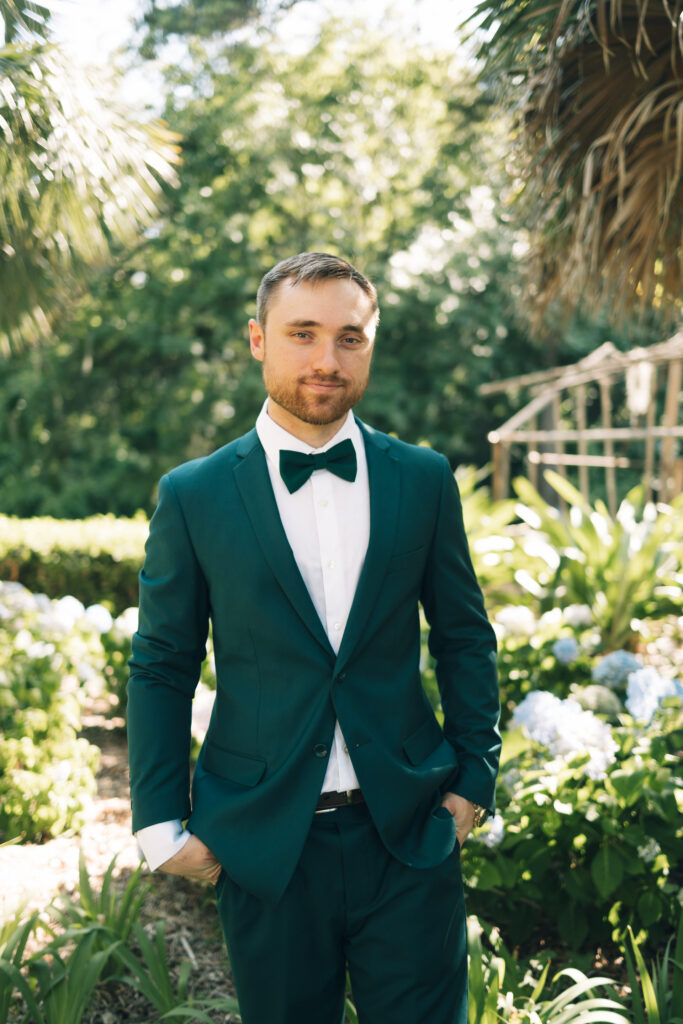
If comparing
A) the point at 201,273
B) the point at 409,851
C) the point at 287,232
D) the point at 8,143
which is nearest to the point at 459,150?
the point at 287,232

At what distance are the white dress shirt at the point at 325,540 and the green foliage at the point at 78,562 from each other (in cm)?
550

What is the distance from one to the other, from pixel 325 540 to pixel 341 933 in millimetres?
739

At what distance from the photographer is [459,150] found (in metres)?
14.3

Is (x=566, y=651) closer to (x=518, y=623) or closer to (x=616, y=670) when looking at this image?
(x=616, y=670)

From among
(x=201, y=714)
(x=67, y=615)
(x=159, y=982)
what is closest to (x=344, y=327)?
(x=159, y=982)

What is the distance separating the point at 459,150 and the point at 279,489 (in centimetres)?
1398

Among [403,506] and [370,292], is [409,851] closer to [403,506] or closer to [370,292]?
[403,506]

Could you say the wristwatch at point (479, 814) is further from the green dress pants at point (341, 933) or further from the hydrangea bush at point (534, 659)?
the hydrangea bush at point (534, 659)

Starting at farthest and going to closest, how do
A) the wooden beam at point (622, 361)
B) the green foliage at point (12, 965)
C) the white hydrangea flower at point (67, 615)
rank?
1. the wooden beam at point (622, 361)
2. the white hydrangea flower at point (67, 615)
3. the green foliage at point (12, 965)

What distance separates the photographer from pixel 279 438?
1.79 m

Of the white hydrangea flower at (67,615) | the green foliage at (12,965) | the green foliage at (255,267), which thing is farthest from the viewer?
the green foliage at (255,267)

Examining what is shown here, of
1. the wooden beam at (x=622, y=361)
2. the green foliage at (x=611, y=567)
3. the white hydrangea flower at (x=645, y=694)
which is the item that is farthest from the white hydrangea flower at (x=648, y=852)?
the wooden beam at (x=622, y=361)

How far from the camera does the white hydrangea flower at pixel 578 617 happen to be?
14.9ft

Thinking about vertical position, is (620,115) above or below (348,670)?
above
